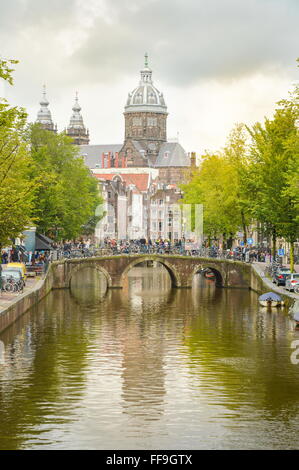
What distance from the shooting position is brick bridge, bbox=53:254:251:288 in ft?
276

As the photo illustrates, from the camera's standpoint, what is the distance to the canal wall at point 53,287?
5041cm

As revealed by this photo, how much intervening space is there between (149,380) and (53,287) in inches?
1760

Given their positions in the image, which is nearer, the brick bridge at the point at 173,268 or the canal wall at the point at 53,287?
the canal wall at the point at 53,287

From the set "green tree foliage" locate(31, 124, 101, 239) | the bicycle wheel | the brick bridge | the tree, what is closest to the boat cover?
the bicycle wheel

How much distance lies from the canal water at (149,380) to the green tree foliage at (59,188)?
17.3 metres

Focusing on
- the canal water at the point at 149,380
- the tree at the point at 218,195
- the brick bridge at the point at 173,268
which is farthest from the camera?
the tree at the point at 218,195

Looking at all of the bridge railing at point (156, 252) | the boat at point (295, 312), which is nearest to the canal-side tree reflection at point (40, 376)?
the boat at point (295, 312)

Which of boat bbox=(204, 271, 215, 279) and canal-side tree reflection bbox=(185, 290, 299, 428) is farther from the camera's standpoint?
boat bbox=(204, 271, 215, 279)

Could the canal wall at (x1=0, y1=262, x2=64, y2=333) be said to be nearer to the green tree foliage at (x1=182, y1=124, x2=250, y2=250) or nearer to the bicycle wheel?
the bicycle wheel

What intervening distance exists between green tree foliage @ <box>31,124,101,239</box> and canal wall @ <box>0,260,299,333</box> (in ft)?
13.5

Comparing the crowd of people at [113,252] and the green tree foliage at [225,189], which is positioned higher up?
the green tree foliage at [225,189]

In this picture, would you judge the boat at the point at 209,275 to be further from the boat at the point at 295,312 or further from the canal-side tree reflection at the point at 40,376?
the boat at the point at 295,312
